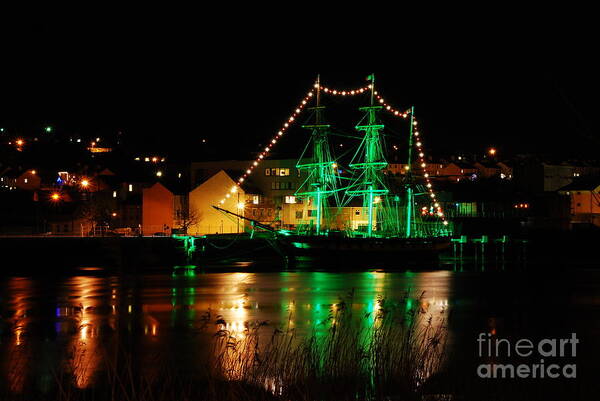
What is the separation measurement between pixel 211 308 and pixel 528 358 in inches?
553

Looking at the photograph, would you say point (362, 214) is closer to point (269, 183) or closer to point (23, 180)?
point (269, 183)

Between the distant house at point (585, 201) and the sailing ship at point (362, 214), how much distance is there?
1849 centimetres

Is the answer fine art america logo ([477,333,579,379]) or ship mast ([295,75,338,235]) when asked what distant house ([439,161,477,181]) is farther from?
fine art america logo ([477,333,579,379])

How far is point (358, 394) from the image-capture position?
36.8ft

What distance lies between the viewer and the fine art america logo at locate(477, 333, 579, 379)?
42.5ft

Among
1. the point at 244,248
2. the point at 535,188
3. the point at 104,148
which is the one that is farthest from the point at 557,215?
the point at 104,148

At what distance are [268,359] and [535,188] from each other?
83622mm

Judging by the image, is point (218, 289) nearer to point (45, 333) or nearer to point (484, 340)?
point (45, 333)

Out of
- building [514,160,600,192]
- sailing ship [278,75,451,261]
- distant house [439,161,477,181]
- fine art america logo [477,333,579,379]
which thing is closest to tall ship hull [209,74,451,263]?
sailing ship [278,75,451,261]

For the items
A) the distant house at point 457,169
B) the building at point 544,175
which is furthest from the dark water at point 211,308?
the distant house at point 457,169

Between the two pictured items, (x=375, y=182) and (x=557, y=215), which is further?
(x=557, y=215)

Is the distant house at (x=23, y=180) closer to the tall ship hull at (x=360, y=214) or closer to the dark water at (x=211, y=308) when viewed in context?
the tall ship hull at (x=360, y=214)

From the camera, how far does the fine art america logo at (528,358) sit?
1295 centimetres

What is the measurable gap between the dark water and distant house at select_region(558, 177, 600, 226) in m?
36.5
